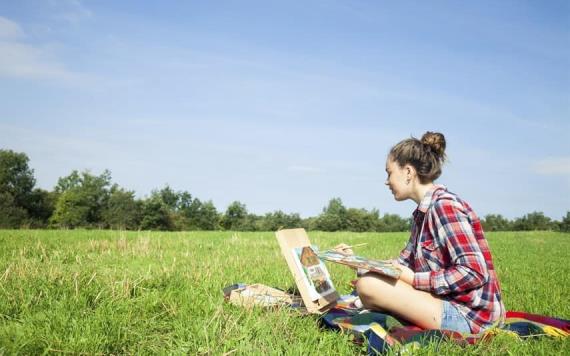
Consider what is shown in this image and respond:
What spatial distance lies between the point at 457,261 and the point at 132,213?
76.7 metres

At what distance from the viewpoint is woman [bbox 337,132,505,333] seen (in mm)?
4305

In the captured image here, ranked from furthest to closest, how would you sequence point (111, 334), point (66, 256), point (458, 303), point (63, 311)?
1. point (66, 256)
2. point (458, 303)
3. point (63, 311)
4. point (111, 334)

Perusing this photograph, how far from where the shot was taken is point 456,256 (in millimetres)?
4301

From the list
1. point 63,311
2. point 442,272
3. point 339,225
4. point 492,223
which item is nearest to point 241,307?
point 63,311

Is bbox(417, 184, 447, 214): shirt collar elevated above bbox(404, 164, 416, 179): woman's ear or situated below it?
below

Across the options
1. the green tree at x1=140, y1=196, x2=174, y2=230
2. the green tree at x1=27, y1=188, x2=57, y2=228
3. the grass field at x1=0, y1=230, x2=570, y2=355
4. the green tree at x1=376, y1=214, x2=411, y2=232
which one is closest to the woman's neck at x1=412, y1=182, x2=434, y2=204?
the grass field at x1=0, y1=230, x2=570, y2=355

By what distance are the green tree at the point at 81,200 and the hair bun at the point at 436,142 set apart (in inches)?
2796

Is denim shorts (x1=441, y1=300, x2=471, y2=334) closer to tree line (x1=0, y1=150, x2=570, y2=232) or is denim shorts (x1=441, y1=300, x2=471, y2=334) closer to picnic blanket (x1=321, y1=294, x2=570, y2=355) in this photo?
picnic blanket (x1=321, y1=294, x2=570, y2=355)

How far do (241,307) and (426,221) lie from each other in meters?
2.17

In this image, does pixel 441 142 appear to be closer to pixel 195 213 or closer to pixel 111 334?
pixel 111 334

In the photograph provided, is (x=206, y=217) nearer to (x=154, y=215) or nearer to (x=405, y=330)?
(x=154, y=215)

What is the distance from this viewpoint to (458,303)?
4492 millimetres

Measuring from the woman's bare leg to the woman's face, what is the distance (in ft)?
3.03

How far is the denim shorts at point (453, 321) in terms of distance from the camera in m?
4.39
